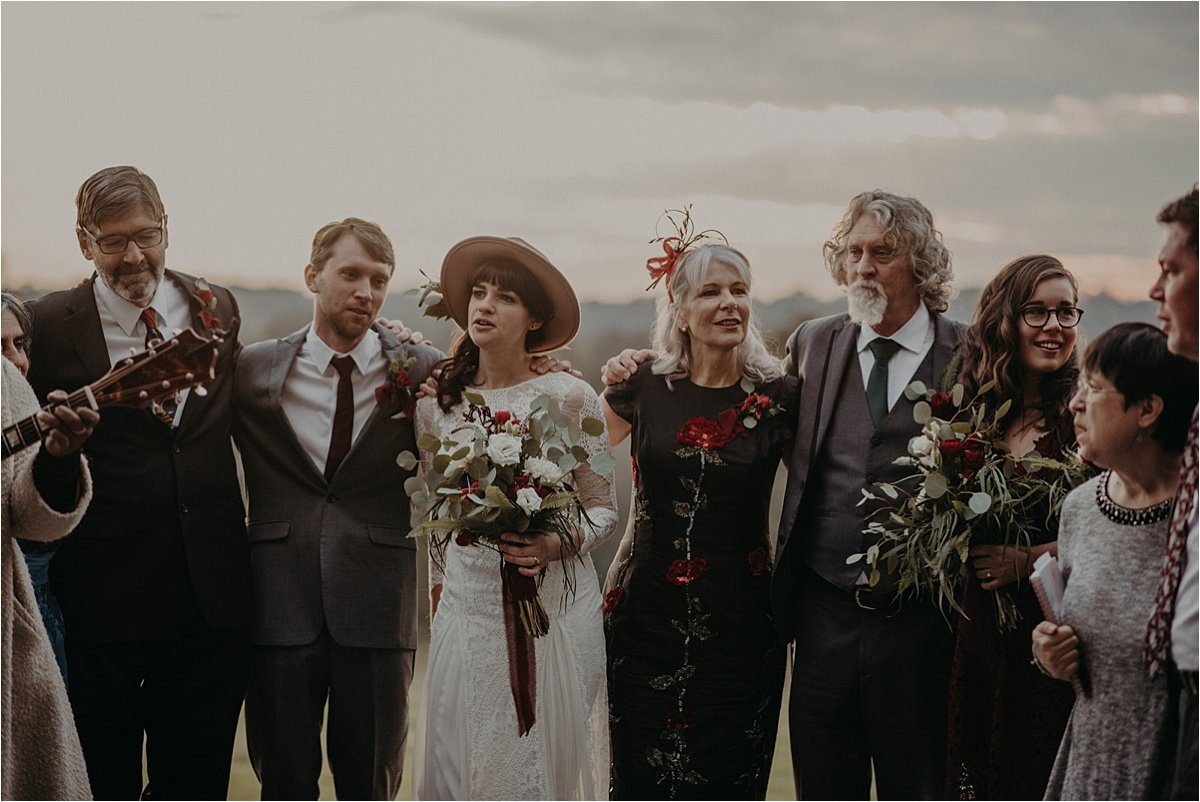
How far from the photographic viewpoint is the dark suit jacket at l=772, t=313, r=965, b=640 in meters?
3.96

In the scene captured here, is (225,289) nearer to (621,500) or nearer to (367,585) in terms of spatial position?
(367,585)

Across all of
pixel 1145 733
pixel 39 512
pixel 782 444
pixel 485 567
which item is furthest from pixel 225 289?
pixel 1145 733

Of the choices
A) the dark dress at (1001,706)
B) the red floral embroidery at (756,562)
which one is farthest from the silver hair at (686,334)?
the dark dress at (1001,706)

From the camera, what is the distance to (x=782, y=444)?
4086 millimetres

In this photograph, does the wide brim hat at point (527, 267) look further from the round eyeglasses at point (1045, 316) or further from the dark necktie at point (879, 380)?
the round eyeglasses at point (1045, 316)

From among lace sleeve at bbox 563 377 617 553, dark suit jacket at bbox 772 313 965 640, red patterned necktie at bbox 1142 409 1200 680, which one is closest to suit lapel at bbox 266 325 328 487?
lace sleeve at bbox 563 377 617 553

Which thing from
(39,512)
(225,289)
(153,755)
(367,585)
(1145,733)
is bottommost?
(153,755)

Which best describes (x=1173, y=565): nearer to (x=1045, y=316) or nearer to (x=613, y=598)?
(x=1045, y=316)

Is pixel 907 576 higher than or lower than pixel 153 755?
higher

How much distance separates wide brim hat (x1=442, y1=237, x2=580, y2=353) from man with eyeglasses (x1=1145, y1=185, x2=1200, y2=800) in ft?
6.08

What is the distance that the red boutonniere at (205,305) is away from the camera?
163 inches

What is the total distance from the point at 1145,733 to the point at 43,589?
127 inches

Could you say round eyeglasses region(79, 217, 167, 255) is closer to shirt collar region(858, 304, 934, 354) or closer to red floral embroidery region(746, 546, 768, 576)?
red floral embroidery region(746, 546, 768, 576)

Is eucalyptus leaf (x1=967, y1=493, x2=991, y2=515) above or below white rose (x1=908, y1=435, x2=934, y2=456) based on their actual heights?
below
